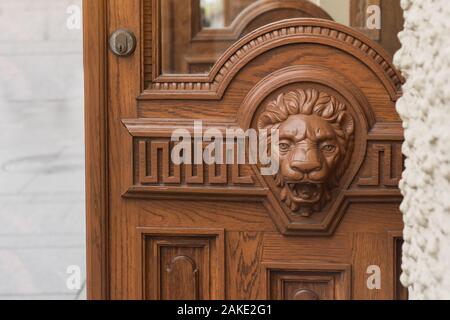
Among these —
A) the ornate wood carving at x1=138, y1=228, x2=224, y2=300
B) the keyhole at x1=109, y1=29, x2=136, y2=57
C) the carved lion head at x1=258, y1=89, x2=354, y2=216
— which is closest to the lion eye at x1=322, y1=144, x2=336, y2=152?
the carved lion head at x1=258, y1=89, x2=354, y2=216

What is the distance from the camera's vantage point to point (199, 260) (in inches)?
65.6

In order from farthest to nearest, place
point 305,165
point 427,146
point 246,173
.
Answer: point 246,173 < point 305,165 < point 427,146

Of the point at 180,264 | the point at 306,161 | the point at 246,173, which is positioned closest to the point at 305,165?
the point at 306,161

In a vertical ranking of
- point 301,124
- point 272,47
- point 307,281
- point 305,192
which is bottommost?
point 307,281

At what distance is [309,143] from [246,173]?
6.5 inches

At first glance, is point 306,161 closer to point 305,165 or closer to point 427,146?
point 305,165

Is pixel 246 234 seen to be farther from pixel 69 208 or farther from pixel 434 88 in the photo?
pixel 434 88

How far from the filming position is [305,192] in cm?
156

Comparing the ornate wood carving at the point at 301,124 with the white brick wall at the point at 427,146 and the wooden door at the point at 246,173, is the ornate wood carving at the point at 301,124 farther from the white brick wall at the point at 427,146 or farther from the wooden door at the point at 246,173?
the white brick wall at the point at 427,146

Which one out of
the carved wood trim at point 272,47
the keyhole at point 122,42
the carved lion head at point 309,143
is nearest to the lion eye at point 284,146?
the carved lion head at point 309,143

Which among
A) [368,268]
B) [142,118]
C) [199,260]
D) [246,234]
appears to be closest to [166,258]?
[199,260]

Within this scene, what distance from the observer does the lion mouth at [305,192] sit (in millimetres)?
1552

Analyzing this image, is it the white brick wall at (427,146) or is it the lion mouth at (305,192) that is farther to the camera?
the lion mouth at (305,192)

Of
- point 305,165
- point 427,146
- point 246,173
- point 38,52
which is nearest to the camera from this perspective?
point 427,146
